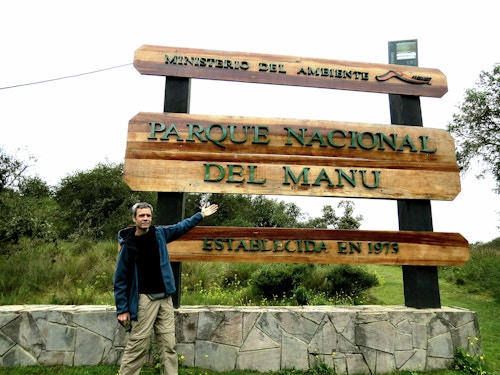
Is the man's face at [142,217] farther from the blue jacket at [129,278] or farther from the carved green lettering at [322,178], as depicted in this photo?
the carved green lettering at [322,178]

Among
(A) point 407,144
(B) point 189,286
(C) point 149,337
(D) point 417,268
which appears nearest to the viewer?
(C) point 149,337

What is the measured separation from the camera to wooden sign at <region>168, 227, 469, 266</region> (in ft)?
13.7

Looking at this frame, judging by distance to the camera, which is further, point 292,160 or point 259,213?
point 259,213

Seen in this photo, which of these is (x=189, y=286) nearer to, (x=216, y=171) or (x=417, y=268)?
(x=216, y=171)

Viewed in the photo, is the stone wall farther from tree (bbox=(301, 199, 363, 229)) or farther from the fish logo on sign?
tree (bbox=(301, 199, 363, 229))

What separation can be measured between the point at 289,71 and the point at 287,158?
1.46 metres

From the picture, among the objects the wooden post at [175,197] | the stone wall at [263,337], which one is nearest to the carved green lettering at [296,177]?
the wooden post at [175,197]

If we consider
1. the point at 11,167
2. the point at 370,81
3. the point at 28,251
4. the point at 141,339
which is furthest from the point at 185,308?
the point at 11,167

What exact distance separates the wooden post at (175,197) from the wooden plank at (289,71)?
15 centimetres

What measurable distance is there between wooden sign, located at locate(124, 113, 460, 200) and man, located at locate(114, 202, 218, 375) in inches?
51.3

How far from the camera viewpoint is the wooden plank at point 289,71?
461 cm

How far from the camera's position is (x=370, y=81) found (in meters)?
4.93

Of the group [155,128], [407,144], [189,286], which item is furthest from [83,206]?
[407,144]

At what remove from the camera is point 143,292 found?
117 inches
